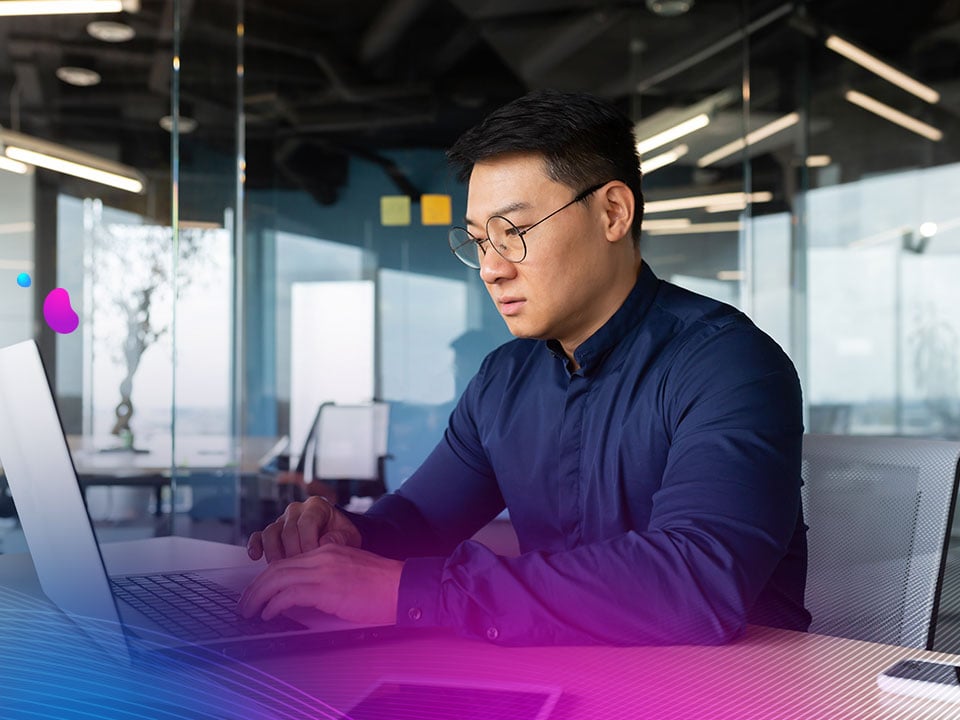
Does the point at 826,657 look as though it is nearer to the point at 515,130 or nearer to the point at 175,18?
the point at 515,130

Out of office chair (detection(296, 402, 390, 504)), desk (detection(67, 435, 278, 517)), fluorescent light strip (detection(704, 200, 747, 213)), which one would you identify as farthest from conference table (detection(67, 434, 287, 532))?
fluorescent light strip (detection(704, 200, 747, 213))

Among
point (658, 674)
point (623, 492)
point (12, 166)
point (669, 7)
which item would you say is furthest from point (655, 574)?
point (669, 7)

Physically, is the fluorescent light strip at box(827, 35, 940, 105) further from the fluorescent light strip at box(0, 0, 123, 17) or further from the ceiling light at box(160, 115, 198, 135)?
the fluorescent light strip at box(0, 0, 123, 17)

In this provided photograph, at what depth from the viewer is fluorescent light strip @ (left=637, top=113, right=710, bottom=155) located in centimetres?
488

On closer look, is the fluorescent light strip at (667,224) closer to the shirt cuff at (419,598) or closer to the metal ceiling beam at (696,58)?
the metal ceiling beam at (696,58)

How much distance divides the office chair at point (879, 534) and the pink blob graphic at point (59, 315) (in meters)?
3.61

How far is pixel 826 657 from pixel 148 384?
399 centimetres

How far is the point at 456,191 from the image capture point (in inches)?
184

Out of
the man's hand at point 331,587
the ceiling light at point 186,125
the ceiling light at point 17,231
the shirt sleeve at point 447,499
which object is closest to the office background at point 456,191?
the ceiling light at point 186,125

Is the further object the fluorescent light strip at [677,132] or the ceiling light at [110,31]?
the fluorescent light strip at [677,132]

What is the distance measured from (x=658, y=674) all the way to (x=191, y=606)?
21.1 inches

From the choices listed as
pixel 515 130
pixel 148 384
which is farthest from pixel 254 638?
pixel 148 384

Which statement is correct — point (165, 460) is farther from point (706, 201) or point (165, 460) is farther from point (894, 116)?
point (894, 116)

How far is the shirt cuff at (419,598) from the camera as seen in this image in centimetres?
100
